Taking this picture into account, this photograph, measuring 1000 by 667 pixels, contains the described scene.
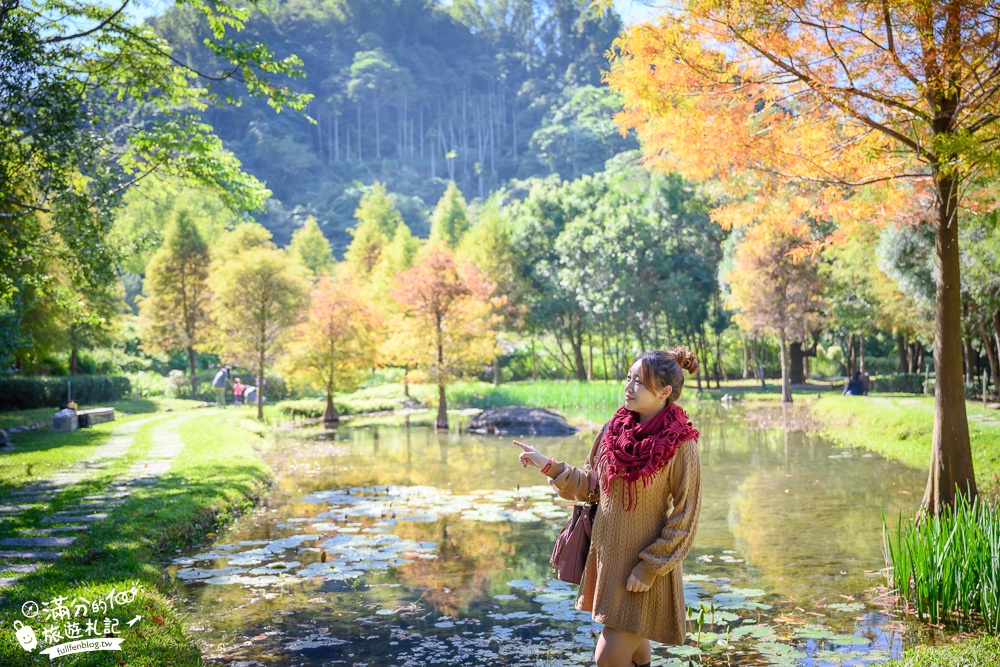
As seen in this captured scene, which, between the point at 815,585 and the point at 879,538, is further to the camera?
the point at 879,538

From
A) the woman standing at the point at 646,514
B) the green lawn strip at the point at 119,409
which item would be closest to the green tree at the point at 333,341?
the green lawn strip at the point at 119,409

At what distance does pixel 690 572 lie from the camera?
797cm

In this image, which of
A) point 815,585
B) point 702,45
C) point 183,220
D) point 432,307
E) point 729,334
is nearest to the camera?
point 815,585

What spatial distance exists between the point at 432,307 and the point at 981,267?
14494 mm

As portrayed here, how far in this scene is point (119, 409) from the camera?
2784 centimetres

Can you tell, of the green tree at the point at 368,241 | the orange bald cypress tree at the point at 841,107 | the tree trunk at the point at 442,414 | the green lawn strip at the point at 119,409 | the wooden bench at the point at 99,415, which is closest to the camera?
the orange bald cypress tree at the point at 841,107

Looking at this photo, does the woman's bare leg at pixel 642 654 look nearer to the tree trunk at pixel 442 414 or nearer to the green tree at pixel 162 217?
the tree trunk at pixel 442 414

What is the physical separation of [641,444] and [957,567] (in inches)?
138

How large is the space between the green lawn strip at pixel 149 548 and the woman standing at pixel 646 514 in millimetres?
2736

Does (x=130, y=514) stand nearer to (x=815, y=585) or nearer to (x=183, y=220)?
(x=815, y=585)

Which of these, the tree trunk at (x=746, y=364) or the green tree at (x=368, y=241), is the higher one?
the green tree at (x=368, y=241)

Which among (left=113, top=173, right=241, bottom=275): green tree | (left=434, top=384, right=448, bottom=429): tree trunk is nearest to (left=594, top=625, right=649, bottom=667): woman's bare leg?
(left=434, top=384, right=448, bottom=429): tree trunk

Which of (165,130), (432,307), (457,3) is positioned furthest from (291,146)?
(165,130)

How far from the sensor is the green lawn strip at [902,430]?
12.7 meters
